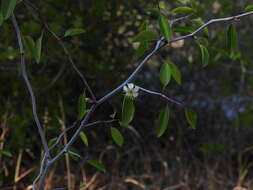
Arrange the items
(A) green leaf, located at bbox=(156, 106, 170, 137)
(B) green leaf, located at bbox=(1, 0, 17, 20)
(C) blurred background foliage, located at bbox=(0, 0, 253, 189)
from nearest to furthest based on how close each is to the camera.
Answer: (B) green leaf, located at bbox=(1, 0, 17, 20) < (A) green leaf, located at bbox=(156, 106, 170, 137) < (C) blurred background foliage, located at bbox=(0, 0, 253, 189)

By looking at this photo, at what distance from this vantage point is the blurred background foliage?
2.81 m

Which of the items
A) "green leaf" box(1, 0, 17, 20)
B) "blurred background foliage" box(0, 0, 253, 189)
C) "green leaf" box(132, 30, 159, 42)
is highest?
"green leaf" box(1, 0, 17, 20)

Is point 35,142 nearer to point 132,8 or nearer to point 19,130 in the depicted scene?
point 19,130

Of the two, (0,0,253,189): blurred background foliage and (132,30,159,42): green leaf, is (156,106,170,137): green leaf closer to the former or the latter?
(132,30,159,42): green leaf

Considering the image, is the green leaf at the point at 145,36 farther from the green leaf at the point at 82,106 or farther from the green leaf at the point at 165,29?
the green leaf at the point at 82,106

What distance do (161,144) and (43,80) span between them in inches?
44.6

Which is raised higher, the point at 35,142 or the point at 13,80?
the point at 13,80

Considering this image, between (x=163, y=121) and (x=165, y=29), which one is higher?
(x=165, y=29)

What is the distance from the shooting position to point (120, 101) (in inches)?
119

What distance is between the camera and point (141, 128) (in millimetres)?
3580

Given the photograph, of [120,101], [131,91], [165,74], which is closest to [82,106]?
[131,91]

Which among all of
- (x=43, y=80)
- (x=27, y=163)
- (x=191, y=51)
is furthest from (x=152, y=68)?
(x=27, y=163)

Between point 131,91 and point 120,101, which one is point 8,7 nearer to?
point 131,91

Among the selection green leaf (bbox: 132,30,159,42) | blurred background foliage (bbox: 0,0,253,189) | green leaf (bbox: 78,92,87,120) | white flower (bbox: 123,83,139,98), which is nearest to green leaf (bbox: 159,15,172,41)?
green leaf (bbox: 132,30,159,42)
